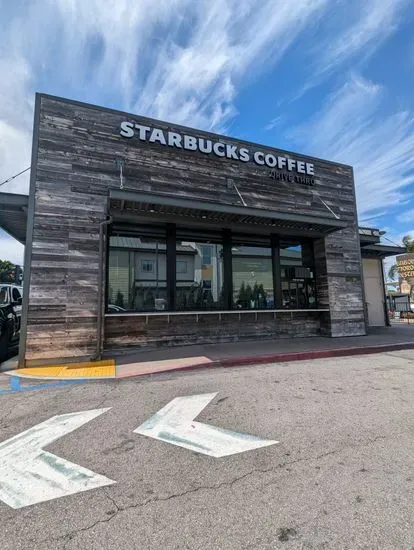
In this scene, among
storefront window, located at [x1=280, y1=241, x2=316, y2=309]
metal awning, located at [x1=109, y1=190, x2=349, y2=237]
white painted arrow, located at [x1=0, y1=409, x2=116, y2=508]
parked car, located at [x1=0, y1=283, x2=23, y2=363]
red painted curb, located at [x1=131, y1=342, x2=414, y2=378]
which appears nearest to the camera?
white painted arrow, located at [x1=0, y1=409, x2=116, y2=508]

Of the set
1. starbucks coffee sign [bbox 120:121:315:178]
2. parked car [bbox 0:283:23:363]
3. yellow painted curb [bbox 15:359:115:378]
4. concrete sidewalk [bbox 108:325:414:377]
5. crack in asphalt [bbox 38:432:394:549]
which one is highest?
starbucks coffee sign [bbox 120:121:315:178]

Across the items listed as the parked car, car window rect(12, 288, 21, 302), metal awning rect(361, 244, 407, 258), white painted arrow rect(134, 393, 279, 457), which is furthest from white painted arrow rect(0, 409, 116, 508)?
metal awning rect(361, 244, 407, 258)

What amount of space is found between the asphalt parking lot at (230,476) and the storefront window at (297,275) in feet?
21.3

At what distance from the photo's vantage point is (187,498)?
100.0 inches

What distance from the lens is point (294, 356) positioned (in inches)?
332

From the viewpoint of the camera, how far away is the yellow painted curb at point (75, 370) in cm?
670

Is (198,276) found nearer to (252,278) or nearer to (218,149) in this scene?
(252,278)

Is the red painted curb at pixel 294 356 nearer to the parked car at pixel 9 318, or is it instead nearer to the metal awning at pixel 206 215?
the metal awning at pixel 206 215

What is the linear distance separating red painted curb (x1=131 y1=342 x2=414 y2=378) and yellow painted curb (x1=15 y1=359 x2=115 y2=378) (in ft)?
3.23

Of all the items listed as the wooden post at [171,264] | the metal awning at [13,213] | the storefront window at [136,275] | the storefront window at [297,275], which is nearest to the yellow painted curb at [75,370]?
the storefront window at [136,275]

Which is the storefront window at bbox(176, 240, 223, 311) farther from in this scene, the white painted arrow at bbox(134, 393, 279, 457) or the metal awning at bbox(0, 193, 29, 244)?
the white painted arrow at bbox(134, 393, 279, 457)

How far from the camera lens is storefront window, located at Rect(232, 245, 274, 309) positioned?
10977 millimetres

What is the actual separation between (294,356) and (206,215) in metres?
4.73

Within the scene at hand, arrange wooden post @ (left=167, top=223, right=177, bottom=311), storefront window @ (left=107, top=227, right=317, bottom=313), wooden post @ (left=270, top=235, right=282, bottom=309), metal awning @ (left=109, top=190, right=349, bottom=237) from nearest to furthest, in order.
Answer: metal awning @ (left=109, top=190, right=349, bottom=237) < storefront window @ (left=107, top=227, right=317, bottom=313) < wooden post @ (left=167, top=223, right=177, bottom=311) < wooden post @ (left=270, top=235, right=282, bottom=309)
